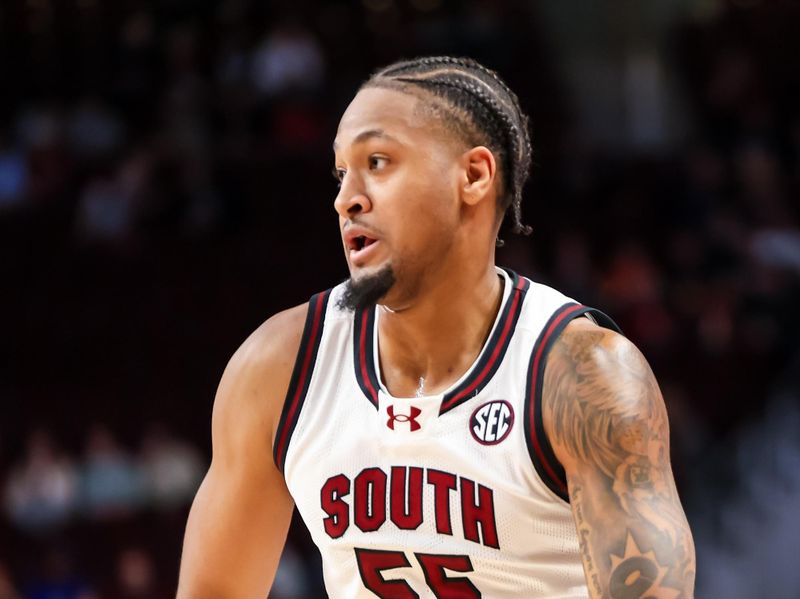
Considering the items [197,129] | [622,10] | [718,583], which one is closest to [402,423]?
[718,583]

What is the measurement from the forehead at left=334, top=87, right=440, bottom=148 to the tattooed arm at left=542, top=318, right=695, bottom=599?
2.29ft

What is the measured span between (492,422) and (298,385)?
1.82 feet

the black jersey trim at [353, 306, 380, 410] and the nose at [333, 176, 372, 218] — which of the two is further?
the black jersey trim at [353, 306, 380, 410]

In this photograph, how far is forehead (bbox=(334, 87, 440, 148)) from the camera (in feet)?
11.4

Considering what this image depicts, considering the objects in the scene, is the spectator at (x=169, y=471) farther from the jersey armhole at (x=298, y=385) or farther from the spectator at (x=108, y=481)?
the jersey armhole at (x=298, y=385)

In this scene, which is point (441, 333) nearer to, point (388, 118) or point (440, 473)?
point (440, 473)

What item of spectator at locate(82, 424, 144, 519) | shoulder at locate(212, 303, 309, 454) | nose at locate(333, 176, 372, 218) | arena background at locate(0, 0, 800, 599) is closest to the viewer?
nose at locate(333, 176, 372, 218)

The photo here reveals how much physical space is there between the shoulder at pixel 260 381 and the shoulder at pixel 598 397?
74 cm

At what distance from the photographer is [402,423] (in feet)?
11.5

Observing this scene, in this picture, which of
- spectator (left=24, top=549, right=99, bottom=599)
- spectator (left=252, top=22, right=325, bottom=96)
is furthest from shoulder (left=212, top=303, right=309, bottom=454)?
spectator (left=252, top=22, right=325, bottom=96)

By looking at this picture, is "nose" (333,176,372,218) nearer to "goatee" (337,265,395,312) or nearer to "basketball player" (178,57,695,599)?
"basketball player" (178,57,695,599)

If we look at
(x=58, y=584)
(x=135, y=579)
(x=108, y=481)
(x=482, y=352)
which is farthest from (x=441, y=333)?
(x=108, y=481)

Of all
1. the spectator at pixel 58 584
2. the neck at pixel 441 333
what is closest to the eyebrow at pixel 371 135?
the neck at pixel 441 333

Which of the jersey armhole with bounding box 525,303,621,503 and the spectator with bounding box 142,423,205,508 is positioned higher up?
the jersey armhole with bounding box 525,303,621,503
